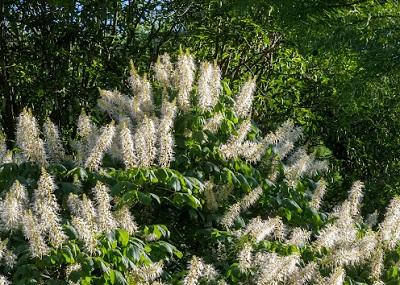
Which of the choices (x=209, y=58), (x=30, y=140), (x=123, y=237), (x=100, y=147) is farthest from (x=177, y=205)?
(x=209, y=58)

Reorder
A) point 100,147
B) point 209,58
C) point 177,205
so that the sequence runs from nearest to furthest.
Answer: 1. point 100,147
2. point 177,205
3. point 209,58

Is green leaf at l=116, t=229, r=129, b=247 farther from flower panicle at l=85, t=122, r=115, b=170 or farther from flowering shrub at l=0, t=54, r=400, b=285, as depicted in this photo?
flower panicle at l=85, t=122, r=115, b=170

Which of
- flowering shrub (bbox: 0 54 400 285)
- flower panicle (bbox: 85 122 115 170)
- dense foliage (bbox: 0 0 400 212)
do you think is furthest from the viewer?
dense foliage (bbox: 0 0 400 212)

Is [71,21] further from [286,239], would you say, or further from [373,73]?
[286,239]

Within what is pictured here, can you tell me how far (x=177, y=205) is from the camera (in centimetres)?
429

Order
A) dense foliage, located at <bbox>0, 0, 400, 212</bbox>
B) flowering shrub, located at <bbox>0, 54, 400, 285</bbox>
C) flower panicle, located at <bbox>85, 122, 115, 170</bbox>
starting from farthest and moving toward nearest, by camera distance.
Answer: dense foliage, located at <bbox>0, 0, 400, 212</bbox> < flower panicle, located at <bbox>85, 122, 115, 170</bbox> < flowering shrub, located at <bbox>0, 54, 400, 285</bbox>

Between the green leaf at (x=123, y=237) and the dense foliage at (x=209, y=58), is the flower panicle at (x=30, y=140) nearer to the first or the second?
the green leaf at (x=123, y=237)

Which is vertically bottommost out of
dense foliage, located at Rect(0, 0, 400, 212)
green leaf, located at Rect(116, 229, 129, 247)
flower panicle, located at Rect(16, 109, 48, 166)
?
dense foliage, located at Rect(0, 0, 400, 212)

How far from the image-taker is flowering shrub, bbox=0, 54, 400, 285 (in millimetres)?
3531

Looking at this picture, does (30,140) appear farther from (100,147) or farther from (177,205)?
(177,205)

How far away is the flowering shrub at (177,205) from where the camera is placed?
3.53m

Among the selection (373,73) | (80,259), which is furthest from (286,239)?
(373,73)

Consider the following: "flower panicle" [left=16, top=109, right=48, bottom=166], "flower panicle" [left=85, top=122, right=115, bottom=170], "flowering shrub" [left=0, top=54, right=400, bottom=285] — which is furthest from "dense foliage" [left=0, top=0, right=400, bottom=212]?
"flower panicle" [left=85, top=122, right=115, bottom=170]

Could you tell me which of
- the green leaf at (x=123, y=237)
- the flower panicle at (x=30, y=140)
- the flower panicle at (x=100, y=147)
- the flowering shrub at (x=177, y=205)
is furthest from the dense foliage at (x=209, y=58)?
the green leaf at (x=123, y=237)
